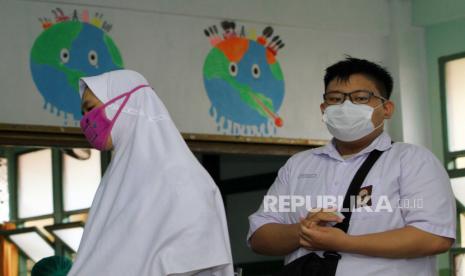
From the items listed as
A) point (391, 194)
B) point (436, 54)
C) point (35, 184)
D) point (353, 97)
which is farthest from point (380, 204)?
point (436, 54)

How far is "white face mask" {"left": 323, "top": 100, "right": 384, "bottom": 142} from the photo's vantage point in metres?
3.24

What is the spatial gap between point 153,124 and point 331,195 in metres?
0.76

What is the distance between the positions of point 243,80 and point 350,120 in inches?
90.6

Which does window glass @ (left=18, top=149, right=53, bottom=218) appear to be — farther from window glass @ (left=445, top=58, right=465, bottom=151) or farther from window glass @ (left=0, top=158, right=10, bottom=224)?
window glass @ (left=445, top=58, right=465, bottom=151)

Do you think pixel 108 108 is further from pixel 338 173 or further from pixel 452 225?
pixel 452 225

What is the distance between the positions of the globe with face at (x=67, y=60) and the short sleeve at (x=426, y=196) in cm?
221

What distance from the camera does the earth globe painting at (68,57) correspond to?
4801 mm

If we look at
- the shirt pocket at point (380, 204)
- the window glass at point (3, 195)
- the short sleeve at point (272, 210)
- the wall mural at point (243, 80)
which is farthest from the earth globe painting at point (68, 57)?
the shirt pocket at point (380, 204)

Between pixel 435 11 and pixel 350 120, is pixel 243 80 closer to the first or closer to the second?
pixel 435 11

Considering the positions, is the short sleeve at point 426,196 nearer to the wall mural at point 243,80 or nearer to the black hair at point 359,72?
the black hair at point 359,72

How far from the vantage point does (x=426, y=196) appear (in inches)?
121

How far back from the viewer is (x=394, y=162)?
317cm

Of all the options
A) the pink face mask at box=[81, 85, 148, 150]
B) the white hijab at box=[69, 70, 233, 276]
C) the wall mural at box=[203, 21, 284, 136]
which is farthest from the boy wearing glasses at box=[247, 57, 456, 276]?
the wall mural at box=[203, 21, 284, 136]

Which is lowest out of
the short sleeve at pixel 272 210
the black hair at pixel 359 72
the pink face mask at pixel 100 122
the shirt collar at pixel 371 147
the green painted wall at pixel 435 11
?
the short sleeve at pixel 272 210
